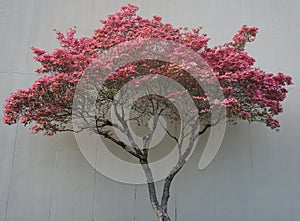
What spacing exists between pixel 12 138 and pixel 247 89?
3725 millimetres

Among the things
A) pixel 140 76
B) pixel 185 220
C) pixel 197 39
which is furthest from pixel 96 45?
pixel 185 220

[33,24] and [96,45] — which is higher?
[33,24]

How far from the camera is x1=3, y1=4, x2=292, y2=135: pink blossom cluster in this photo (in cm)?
375

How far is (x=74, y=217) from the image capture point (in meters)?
4.65

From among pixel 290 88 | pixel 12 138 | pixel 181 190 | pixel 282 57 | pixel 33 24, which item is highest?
pixel 33 24

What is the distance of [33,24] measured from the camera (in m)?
5.34

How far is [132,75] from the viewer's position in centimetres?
374

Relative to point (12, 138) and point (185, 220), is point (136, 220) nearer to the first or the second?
point (185, 220)

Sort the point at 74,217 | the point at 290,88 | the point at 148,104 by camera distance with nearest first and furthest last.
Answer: the point at 148,104
the point at 74,217
the point at 290,88

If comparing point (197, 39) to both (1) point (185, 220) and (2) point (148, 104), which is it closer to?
(2) point (148, 104)

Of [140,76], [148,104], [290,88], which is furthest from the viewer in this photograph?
[290,88]

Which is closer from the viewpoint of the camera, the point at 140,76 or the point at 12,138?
the point at 140,76

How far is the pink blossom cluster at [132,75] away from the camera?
3754 mm

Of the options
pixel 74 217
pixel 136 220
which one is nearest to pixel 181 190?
pixel 136 220
